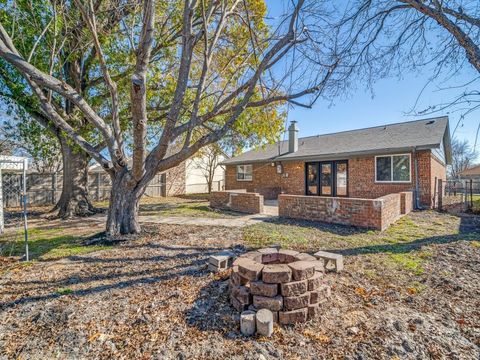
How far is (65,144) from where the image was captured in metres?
9.63

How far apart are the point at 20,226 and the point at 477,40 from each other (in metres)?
12.8

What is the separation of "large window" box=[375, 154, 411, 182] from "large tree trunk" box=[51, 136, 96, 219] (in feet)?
41.3

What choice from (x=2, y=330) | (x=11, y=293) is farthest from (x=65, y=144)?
(x=2, y=330)

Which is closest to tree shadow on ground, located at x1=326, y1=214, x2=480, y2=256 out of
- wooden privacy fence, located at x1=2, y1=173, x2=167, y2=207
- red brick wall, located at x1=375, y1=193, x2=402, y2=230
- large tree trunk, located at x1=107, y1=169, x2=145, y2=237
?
red brick wall, located at x1=375, y1=193, x2=402, y2=230

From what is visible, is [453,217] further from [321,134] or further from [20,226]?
[20,226]

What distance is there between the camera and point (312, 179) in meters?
13.6

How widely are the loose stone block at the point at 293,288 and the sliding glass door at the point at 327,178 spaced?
10.8 m

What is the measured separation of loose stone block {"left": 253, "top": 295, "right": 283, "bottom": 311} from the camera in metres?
2.53

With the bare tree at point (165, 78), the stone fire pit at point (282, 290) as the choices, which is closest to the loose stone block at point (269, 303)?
the stone fire pit at point (282, 290)

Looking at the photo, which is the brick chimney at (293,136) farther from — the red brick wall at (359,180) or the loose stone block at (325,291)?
the loose stone block at (325,291)

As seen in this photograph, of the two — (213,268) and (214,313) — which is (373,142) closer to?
(213,268)

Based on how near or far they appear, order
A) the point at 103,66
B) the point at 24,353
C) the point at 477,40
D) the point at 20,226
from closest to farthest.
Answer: the point at 24,353 < the point at 477,40 < the point at 103,66 < the point at 20,226

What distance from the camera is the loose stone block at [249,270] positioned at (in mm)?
2660

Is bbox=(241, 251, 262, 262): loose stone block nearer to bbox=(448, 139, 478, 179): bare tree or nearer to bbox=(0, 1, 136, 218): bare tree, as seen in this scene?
bbox=(0, 1, 136, 218): bare tree
